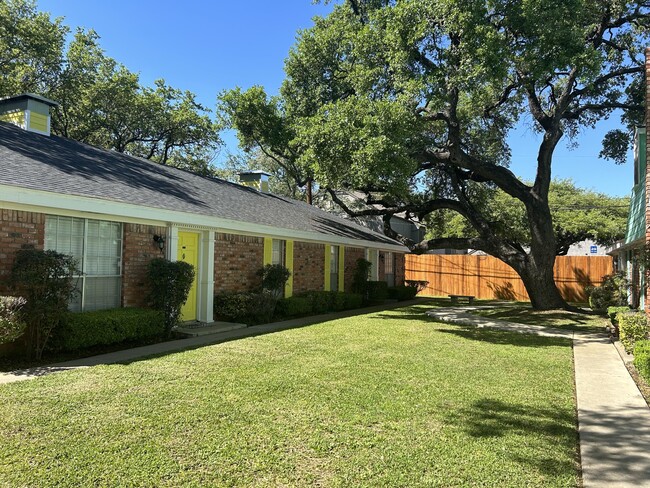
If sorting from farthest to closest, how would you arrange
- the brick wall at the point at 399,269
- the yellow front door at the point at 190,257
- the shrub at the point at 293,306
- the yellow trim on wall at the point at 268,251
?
the brick wall at the point at 399,269 → the yellow trim on wall at the point at 268,251 → the shrub at the point at 293,306 → the yellow front door at the point at 190,257

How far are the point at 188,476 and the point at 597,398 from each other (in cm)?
495

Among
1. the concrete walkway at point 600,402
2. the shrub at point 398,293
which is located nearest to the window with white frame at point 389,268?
the shrub at point 398,293

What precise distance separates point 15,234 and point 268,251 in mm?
7066

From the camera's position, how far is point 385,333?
10.6m

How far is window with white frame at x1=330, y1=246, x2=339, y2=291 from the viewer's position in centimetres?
1761

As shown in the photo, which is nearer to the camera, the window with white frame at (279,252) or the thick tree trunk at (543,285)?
the window with white frame at (279,252)

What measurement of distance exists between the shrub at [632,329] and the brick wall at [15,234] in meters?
10.4

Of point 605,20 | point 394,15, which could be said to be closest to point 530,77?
point 394,15

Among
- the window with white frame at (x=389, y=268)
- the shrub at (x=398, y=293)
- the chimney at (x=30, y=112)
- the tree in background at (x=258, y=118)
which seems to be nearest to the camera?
the chimney at (x=30, y=112)

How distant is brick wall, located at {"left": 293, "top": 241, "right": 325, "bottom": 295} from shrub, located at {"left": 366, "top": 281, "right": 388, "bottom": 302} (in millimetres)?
3214

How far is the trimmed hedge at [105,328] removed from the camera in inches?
287

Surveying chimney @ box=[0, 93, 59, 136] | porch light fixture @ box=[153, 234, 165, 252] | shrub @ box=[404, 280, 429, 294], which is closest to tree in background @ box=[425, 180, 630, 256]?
shrub @ box=[404, 280, 429, 294]

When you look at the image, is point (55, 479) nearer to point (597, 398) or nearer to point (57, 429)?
point (57, 429)

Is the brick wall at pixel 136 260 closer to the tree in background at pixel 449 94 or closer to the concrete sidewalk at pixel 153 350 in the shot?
the concrete sidewalk at pixel 153 350
